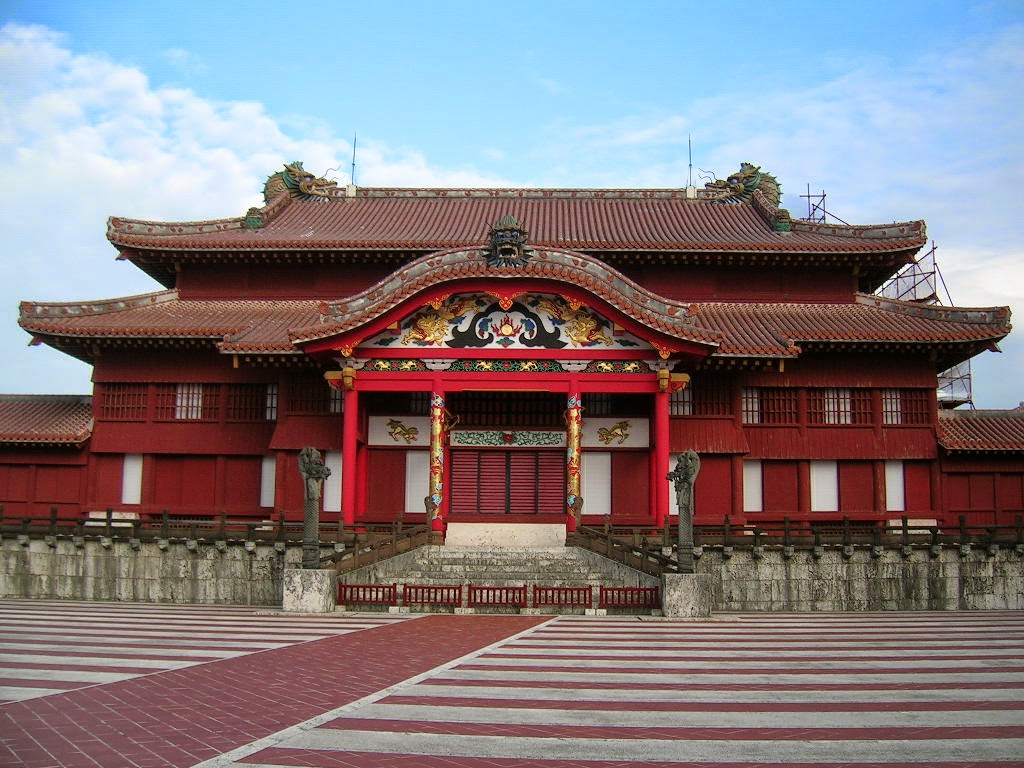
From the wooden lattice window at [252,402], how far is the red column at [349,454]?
3670mm

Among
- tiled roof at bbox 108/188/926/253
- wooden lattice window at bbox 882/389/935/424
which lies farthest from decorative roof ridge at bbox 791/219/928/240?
wooden lattice window at bbox 882/389/935/424

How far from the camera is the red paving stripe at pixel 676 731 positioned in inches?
317

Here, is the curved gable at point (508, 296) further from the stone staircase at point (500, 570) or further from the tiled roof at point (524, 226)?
the stone staircase at point (500, 570)

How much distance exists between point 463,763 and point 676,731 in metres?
2.17

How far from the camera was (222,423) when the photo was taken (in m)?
28.5

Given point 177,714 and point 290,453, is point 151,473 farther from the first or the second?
point 177,714

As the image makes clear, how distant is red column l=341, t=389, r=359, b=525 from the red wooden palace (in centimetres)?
7

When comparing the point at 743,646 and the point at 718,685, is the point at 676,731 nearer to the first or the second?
the point at 718,685

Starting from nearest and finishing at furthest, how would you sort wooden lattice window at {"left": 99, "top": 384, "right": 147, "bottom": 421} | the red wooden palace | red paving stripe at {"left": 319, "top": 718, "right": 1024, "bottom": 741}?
red paving stripe at {"left": 319, "top": 718, "right": 1024, "bottom": 741}, the red wooden palace, wooden lattice window at {"left": 99, "top": 384, "right": 147, "bottom": 421}

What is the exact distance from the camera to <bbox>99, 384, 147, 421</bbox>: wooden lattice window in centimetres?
2864

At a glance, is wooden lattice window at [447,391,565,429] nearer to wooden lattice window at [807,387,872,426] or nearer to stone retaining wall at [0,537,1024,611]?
wooden lattice window at [807,387,872,426]

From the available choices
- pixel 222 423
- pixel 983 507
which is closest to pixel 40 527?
pixel 222 423

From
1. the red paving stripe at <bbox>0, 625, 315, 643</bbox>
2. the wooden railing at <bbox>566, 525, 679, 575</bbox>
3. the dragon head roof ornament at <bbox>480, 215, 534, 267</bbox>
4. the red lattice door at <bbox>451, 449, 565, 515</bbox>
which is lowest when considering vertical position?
the red paving stripe at <bbox>0, 625, 315, 643</bbox>

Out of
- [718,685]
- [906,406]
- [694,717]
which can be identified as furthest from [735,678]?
[906,406]
